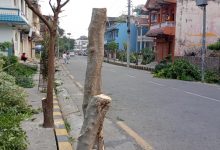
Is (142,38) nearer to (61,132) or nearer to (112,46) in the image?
(112,46)

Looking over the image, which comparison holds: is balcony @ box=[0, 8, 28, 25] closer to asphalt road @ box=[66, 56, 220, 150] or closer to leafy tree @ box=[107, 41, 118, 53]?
asphalt road @ box=[66, 56, 220, 150]

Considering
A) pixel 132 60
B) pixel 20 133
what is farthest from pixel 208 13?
pixel 20 133

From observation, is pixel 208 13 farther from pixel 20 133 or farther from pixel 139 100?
pixel 20 133

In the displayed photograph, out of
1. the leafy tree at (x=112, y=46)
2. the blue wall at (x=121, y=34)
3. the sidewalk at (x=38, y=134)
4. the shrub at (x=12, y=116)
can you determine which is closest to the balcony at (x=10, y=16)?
the shrub at (x=12, y=116)

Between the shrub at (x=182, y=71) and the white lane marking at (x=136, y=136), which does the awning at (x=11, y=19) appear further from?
the white lane marking at (x=136, y=136)

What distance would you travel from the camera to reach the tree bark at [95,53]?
487cm

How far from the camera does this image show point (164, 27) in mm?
38250

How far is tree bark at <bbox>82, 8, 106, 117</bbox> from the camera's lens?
16.0 ft

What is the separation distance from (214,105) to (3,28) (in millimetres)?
17790

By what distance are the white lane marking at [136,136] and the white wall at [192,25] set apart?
29683 mm

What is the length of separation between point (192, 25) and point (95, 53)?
111 ft

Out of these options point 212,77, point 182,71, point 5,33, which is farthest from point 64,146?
point 5,33

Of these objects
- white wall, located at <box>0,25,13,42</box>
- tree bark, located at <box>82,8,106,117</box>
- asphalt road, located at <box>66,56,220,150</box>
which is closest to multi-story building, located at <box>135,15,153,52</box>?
white wall, located at <box>0,25,13,42</box>

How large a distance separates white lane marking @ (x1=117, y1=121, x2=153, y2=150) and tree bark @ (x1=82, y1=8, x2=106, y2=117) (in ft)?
7.12
